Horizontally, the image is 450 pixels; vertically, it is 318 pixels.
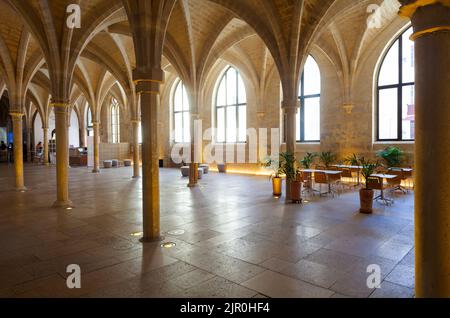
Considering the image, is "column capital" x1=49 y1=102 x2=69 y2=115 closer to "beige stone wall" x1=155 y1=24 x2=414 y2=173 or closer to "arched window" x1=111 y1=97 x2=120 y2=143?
"beige stone wall" x1=155 y1=24 x2=414 y2=173

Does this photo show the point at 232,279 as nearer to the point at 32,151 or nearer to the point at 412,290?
the point at 412,290

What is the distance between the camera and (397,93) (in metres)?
12.5

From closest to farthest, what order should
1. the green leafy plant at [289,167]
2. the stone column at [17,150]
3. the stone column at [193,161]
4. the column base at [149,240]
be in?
the column base at [149,240] → the green leafy plant at [289,167] → the stone column at [17,150] → the stone column at [193,161]

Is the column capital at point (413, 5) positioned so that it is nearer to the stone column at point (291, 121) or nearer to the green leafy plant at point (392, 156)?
the stone column at point (291, 121)

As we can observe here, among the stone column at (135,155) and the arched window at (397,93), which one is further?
the stone column at (135,155)

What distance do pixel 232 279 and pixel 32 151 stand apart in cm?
3329

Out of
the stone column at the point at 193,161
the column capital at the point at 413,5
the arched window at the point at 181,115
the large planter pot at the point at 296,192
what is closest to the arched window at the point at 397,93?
the large planter pot at the point at 296,192

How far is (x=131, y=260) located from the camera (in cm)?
417

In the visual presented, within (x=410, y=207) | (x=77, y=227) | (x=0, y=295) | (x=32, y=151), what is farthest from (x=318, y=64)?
(x=32, y=151)

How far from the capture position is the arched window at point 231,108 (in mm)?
18219

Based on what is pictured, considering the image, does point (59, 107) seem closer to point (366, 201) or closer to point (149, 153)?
point (149, 153)

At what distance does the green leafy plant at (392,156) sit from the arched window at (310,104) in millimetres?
3727

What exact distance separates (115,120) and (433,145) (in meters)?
28.5

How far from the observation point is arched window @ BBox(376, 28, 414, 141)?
12.1 m
